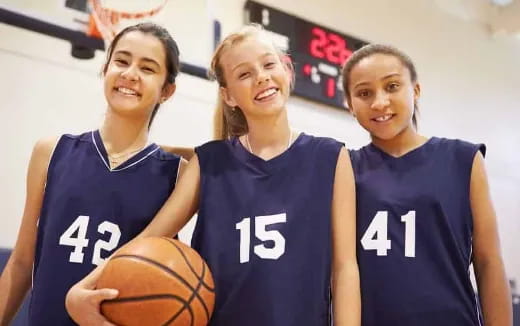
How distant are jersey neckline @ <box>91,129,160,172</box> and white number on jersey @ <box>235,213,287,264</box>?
409mm

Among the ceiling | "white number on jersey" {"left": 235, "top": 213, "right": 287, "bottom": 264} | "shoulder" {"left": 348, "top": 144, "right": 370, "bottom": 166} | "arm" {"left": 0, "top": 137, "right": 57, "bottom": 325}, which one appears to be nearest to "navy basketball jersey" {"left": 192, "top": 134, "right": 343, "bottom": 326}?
"white number on jersey" {"left": 235, "top": 213, "right": 287, "bottom": 264}

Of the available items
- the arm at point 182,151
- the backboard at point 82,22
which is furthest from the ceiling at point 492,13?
the arm at point 182,151

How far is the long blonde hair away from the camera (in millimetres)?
1611

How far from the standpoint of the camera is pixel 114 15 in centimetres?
296

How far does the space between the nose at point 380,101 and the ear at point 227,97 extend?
0.40 metres

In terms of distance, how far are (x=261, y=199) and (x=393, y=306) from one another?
433 millimetres

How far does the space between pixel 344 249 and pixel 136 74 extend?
2.56 feet

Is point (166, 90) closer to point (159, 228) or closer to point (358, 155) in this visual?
point (159, 228)

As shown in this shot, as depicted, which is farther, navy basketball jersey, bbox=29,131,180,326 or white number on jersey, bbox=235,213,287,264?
navy basketball jersey, bbox=29,131,180,326

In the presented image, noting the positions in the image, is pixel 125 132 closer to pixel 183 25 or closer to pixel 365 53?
pixel 365 53

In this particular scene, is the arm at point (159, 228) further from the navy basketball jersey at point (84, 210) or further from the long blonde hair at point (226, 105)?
the long blonde hair at point (226, 105)

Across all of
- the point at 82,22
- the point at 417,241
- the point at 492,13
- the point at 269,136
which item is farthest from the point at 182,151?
the point at 492,13

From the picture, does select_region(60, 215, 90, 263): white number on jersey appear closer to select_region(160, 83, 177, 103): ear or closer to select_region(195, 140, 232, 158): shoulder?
select_region(195, 140, 232, 158): shoulder

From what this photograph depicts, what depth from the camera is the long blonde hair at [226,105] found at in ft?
5.28
